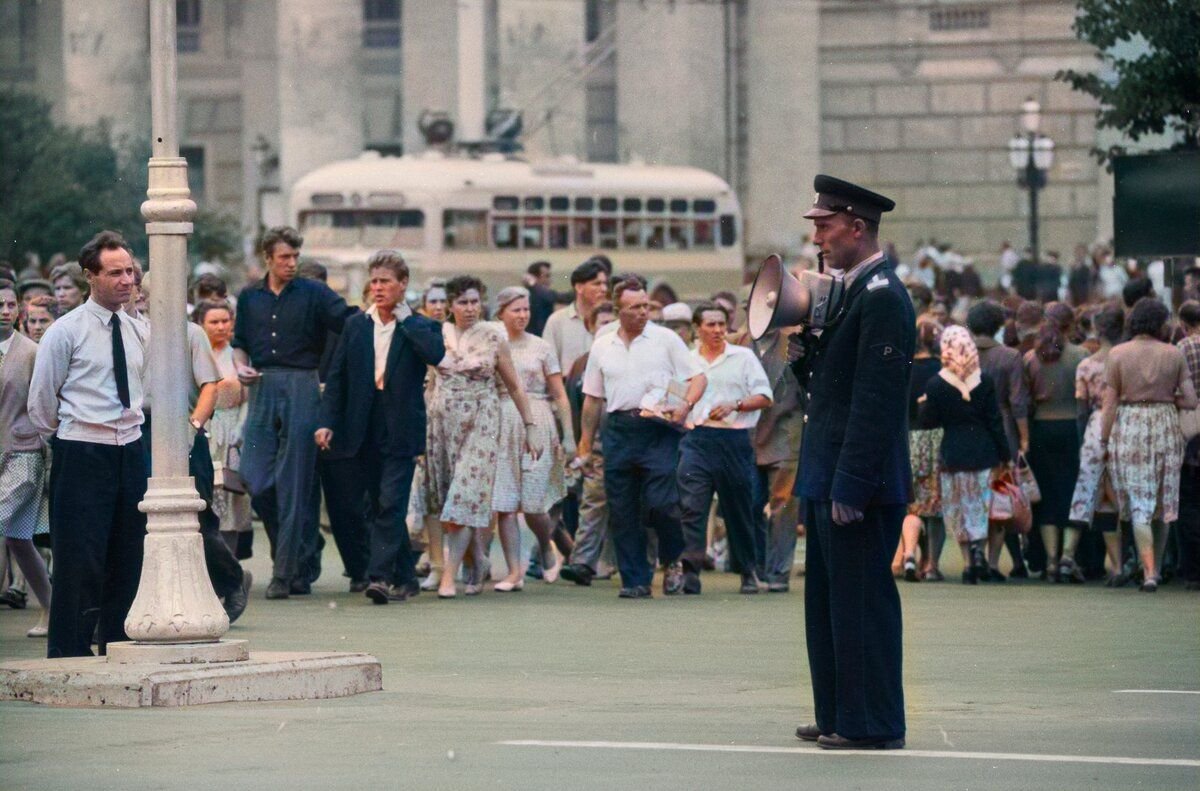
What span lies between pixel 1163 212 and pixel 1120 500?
73.3 inches

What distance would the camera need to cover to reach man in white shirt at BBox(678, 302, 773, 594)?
56.3 feet

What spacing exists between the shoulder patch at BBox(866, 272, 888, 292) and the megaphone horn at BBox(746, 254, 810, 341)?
23 cm

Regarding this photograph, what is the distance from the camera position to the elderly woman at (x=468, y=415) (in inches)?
666

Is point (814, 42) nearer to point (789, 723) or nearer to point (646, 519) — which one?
point (646, 519)

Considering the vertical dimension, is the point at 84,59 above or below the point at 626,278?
above

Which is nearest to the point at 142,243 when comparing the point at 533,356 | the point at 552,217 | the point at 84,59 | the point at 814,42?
the point at 552,217

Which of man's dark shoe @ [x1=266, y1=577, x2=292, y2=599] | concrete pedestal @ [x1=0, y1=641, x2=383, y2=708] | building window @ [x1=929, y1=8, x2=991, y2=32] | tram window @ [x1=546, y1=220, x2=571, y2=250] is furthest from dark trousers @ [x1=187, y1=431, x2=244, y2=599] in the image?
building window @ [x1=929, y1=8, x2=991, y2=32]

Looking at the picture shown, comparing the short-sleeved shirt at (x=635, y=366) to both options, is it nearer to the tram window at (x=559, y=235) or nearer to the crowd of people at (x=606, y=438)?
the crowd of people at (x=606, y=438)

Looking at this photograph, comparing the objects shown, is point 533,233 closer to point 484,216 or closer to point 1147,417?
point 484,216

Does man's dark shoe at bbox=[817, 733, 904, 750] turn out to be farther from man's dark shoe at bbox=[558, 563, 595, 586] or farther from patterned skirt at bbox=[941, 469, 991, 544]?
patterned skirt at bbox=[941, 469, 991, 544]

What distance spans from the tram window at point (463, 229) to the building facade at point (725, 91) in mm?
9044

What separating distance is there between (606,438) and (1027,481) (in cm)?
330

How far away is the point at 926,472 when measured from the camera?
1859cm

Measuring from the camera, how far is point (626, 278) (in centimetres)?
1753
